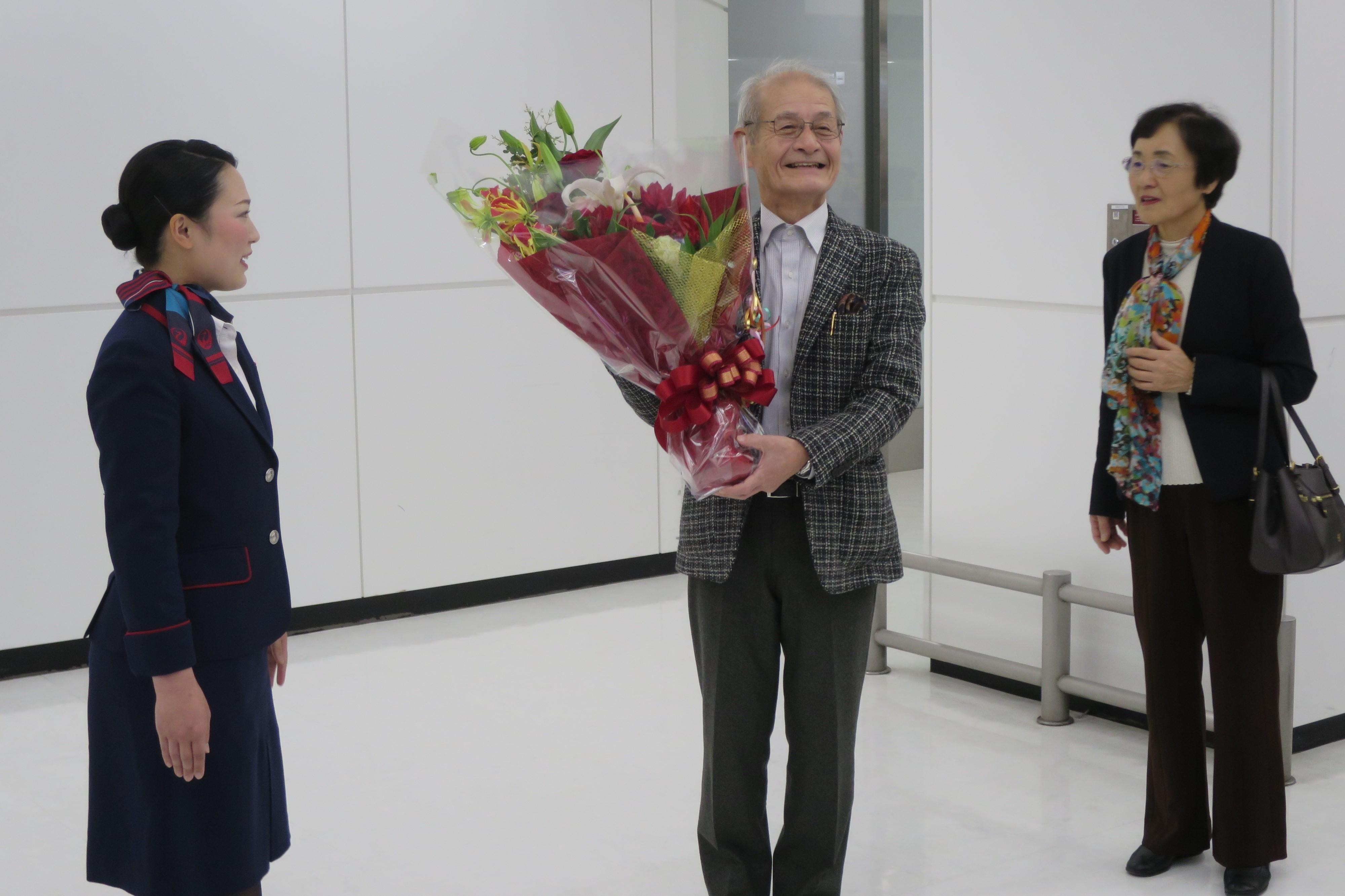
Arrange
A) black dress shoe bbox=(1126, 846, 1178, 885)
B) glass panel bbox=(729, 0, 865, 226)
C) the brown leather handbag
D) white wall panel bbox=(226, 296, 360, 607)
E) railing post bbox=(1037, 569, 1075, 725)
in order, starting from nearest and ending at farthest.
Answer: the brown leather handbag → black dress shoe bbox=(1126, 846, 1178, 885) → railing post bbox=(1037, 569, 1075, 725) → white wall panel bbox=(226, 296, 360, 607) → glass panel bbox=(729, 0, 865, 226)

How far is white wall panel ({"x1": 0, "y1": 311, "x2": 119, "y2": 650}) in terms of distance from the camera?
448cm

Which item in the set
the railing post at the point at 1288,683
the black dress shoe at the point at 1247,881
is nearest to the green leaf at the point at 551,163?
the black dress shoe at the point at 1247,881

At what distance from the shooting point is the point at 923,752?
376 centimetres

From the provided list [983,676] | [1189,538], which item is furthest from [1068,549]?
[1189,538]

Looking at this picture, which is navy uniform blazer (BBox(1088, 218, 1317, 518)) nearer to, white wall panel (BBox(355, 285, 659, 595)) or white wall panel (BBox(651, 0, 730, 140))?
white wall panel (BBox(355, 285, 659, 595))

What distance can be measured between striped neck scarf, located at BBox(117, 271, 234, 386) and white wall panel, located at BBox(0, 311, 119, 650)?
273 cm

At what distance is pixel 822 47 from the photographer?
772 centimetres

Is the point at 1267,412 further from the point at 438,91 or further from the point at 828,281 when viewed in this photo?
the point at 438,91

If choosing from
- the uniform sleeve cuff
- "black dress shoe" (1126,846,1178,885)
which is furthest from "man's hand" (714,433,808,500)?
"black dress shoe" (1126,846,1178,885)

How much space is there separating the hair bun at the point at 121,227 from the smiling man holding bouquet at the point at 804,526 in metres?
0.78

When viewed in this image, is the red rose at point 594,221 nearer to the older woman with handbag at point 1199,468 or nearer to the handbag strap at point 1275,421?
the older woman with handbag at point 1199,468

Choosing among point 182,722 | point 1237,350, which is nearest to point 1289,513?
point 1237,350

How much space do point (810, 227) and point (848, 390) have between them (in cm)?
28

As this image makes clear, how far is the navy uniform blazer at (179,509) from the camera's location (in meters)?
1.88
